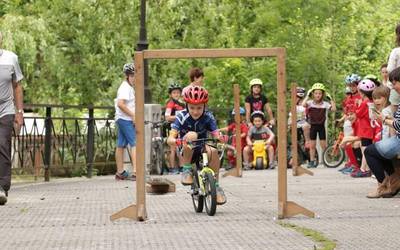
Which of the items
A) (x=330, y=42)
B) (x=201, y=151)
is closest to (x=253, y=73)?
(x=330, y=42)

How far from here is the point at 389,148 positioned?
556 inches

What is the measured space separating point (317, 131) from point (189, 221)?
1368 cm

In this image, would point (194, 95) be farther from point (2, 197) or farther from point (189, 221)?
point (2, 197)

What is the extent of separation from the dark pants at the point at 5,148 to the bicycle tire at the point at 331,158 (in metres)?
11.4

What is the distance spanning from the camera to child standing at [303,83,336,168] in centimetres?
2495

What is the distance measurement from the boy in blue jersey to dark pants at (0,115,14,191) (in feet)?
8.14

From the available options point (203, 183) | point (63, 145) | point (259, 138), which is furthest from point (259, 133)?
point (203, 183)

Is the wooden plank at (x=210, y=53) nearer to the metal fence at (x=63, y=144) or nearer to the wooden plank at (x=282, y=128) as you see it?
the wooden plank at (x=282, y=128)

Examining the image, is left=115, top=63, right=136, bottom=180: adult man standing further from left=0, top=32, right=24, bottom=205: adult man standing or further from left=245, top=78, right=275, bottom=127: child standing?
left=0, top=32, right=24, bottom=205: adult man standing

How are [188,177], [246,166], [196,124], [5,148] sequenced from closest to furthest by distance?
[196,124] → [188,177] → [5,148] → [246,166]

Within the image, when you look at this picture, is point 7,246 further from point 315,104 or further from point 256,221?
point 315,104

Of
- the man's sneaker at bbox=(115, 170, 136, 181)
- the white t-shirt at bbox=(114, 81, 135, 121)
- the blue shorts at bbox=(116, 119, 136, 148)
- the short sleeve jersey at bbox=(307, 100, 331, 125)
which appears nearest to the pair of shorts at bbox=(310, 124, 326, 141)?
the short sleeve jersey at bbox=(307, 100, 331, 125)

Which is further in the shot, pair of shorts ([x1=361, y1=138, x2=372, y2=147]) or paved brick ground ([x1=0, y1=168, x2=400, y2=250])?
pair of shorts ([x1=361, y1=138, x2=372, y2=147])

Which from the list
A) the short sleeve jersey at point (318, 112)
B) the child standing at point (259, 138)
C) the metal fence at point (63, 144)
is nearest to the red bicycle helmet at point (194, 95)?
the metal fence at point (63, 144)
